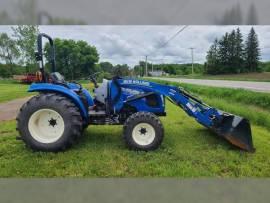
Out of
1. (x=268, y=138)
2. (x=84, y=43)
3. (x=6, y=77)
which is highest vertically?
(x=84, y=43)

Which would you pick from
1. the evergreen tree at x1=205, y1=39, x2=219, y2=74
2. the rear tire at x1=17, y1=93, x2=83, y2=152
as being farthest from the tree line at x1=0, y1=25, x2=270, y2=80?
the evergreen tree at x1=205, y1=39, x2=219, y2=74

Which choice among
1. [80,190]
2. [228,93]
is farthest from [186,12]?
Answer: [228,93]

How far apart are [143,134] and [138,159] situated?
553mm

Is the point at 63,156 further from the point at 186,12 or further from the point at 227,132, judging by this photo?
the point at 186,12

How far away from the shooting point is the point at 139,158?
439 cm

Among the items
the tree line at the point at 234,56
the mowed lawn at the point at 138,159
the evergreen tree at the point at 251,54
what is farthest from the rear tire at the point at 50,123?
the tree line at the point at 234,56

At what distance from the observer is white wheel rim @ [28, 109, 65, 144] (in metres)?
4.81

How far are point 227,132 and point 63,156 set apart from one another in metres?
2.23

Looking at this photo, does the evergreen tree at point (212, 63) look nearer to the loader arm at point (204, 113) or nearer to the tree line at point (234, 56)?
the tree line at point (234, 56)

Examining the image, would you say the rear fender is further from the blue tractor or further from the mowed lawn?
the mowed lawn

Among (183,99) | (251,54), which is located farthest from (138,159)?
(251,54)

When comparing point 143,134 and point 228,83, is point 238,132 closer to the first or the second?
point 143,134

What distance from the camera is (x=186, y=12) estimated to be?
148 centimetres

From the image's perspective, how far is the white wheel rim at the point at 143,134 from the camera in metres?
4.79
